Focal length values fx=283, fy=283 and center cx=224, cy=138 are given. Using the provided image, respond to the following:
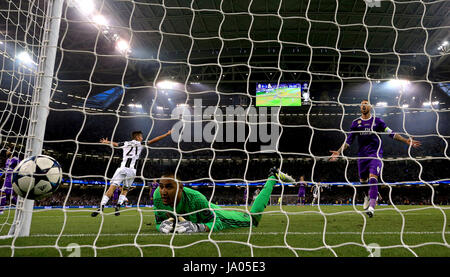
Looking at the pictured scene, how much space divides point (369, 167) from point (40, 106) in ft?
14.4

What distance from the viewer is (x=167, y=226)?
3.38 meters

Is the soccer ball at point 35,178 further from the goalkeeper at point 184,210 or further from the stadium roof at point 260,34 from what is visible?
the stadium roof at point 260,34

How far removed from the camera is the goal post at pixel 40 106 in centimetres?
291

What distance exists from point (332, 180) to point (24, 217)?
20.1 meters

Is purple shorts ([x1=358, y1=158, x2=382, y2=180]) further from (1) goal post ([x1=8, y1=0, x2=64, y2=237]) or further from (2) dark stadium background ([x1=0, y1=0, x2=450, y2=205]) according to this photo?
(1) goal post ([x1=8, y1=0, x2=64, y2=237])

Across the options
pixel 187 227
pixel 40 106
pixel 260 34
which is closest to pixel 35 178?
pixel 40 106

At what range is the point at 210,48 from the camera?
43.4 feet

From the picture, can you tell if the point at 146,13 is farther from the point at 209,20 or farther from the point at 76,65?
the point at 76,65

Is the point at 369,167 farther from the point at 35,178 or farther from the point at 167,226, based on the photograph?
the point at 35,178

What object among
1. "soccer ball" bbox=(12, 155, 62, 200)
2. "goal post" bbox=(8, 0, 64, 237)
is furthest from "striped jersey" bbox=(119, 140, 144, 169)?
"soccer ball" bbox=(12, 155, 62, 200)

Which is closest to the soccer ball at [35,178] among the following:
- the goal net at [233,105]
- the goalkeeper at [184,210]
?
the goal net at [233,105]

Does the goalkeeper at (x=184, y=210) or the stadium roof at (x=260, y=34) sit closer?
the goalkeeper at (x=184, y=210)

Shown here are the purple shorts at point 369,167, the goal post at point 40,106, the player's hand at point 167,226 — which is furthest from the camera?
the purple shorts at point 369,167

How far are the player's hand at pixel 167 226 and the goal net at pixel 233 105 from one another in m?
0.08
